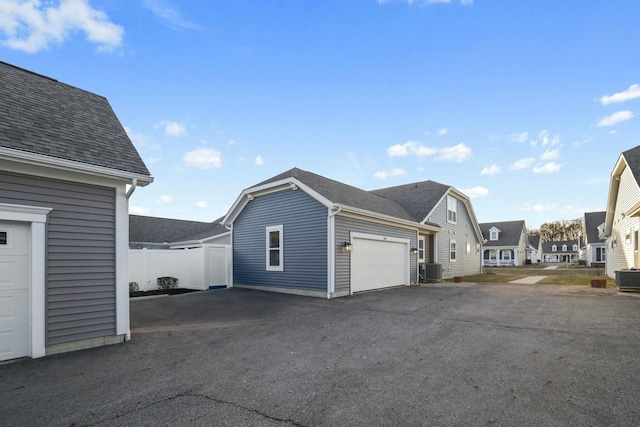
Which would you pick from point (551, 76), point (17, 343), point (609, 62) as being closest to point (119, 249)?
point (17, 343)

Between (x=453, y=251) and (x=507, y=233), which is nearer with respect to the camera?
(x=453, y=251)

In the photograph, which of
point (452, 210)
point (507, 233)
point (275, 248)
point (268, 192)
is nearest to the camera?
point (275, 248)

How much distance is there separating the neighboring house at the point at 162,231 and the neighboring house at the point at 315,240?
847 cm

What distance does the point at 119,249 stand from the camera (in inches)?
239

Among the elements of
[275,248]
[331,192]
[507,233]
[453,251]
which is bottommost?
[453,251]

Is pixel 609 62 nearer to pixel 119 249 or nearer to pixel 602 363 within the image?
pixel 602 363

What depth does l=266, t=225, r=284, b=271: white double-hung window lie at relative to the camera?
40.5 feet

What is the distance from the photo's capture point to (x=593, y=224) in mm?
36281

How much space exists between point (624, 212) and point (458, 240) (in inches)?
345

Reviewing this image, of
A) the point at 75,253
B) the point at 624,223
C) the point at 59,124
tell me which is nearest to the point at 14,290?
the point at 75,253

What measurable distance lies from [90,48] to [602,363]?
14.7 metres

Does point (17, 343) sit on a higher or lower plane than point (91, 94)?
lower

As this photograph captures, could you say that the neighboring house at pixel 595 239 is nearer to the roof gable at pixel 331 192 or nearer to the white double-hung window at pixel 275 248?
the roof gable at pixel 331 192

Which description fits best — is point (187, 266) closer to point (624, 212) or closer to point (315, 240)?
point (315, 240)
